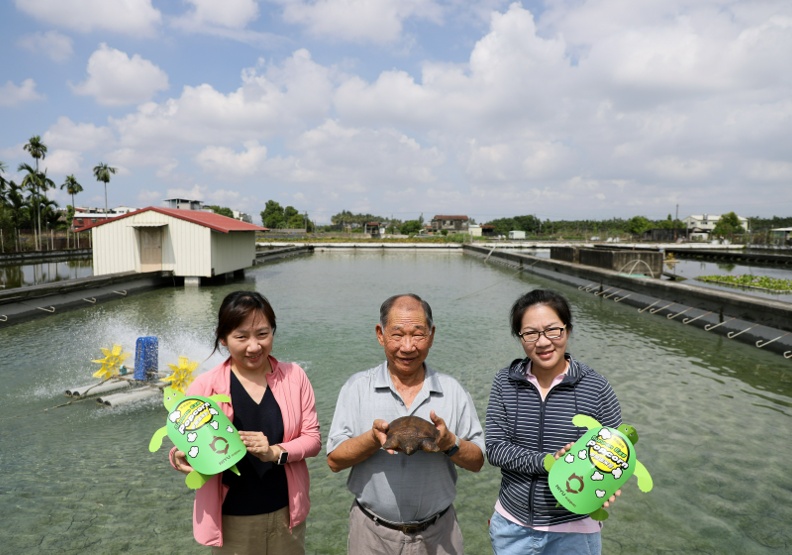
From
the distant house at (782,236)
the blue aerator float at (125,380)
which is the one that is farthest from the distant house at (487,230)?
the blue aerator float at (125,380)

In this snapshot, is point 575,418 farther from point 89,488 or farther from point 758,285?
point 758,285

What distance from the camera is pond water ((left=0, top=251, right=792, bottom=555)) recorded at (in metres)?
3.61

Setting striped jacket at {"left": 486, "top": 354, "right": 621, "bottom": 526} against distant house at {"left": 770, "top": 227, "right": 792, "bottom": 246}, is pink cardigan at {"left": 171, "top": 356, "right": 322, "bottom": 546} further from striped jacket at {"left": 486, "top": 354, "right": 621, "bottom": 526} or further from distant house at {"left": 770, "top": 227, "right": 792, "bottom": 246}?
distant house at {"left": 770, "top": 227, "right": 792, "bottom": 246}

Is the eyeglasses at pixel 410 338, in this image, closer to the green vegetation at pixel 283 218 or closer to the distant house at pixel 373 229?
the distant house at pixel 373 229

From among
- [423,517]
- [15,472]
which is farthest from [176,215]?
[423,517]

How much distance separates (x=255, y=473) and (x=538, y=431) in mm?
1141

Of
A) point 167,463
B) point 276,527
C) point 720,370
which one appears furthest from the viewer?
point 720,370

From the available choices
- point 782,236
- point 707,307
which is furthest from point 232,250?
point 782,236

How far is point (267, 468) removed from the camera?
203cm

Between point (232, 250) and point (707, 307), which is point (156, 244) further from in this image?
point (707, 307)

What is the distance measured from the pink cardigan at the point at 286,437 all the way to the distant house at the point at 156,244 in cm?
1773

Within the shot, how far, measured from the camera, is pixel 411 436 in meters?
1.63

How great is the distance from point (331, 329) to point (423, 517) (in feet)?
31.3

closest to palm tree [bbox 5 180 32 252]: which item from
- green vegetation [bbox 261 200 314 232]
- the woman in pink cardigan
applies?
the woman in pink cardigan
